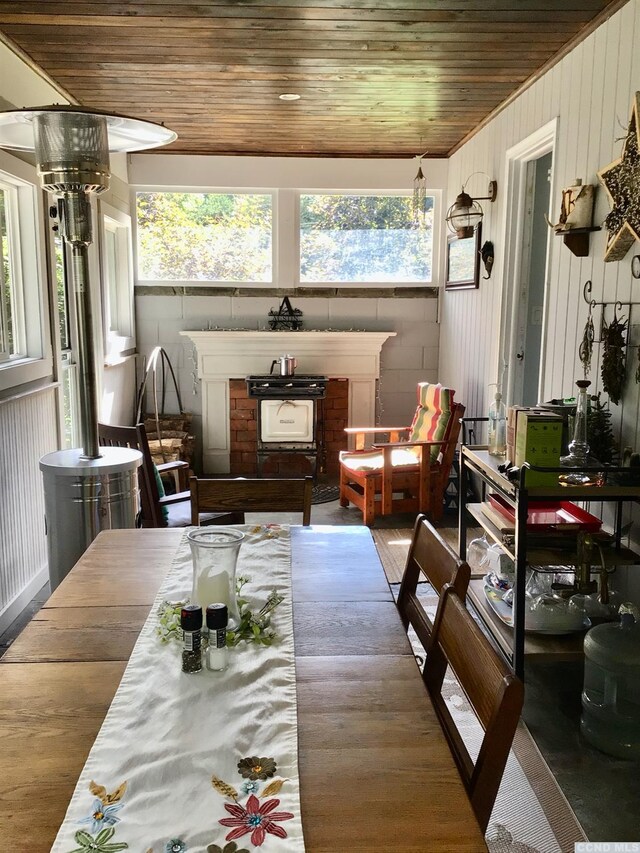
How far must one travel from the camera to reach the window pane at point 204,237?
18.7ft

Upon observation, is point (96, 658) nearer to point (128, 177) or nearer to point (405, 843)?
point (405, 843)

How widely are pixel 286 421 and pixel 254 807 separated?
4602 millimetres

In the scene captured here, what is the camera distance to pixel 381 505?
4.47m

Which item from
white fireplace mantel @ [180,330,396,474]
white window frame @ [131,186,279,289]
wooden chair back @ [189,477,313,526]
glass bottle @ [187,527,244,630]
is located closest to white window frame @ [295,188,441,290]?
white window frame @ [131,186,279,289]

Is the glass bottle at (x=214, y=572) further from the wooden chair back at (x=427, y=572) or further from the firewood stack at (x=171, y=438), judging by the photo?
the firewood stack at (x=171, y=438)

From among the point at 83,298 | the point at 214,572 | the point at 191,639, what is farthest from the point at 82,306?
the point at 191,639

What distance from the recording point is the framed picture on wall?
4719 millimetres

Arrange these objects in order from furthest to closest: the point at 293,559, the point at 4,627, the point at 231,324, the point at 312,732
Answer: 1. the point at 231,324
2. the point at 4,627
3. the point at 293,559
4. the point at 312,732

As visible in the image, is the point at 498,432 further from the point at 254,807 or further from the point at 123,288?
the point at 123,288

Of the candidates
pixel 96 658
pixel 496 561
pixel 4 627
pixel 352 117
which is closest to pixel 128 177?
pixel 352 117

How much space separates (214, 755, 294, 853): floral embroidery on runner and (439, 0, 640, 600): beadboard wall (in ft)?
6.52

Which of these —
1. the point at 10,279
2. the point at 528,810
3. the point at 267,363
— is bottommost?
the point at 528,810

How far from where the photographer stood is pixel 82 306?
9.10 feet

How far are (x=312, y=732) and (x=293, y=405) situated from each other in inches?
174
